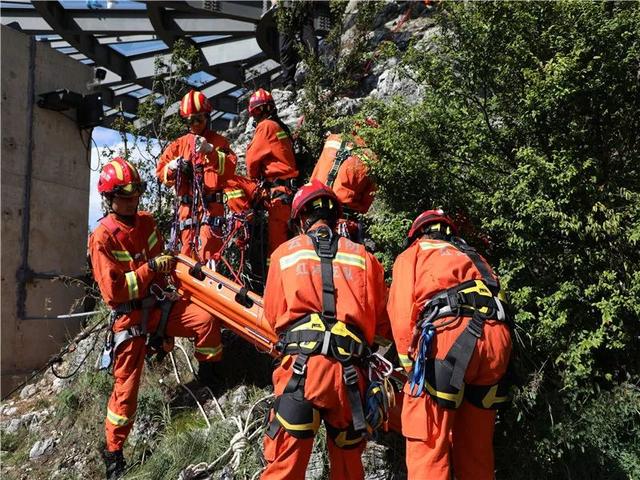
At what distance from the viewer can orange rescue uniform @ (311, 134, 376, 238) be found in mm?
4672

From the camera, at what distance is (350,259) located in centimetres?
304

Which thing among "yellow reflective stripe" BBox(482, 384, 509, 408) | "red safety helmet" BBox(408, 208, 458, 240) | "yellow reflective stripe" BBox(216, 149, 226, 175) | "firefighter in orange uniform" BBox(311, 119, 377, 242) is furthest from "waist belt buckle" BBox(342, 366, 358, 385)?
"yellow reflective stripe" BBox(216, 149, 226, 175)

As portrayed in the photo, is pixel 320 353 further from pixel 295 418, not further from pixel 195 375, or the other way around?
A: pixel 195 375

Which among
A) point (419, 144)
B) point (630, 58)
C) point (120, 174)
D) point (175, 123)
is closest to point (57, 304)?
point (175, 123)

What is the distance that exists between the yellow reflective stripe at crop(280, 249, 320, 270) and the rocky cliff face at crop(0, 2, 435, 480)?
1.64 metres

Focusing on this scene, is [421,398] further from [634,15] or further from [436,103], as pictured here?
[634,15]

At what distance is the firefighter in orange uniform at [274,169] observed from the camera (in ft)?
17.3

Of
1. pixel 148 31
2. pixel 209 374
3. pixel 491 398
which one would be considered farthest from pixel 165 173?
pixel 148 31

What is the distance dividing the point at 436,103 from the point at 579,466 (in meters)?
2.64

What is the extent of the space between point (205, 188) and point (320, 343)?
9.50ft

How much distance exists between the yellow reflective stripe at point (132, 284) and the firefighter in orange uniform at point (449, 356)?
2.03 meters

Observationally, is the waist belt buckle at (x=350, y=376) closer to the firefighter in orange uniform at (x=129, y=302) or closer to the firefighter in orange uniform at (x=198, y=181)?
the firefighter in orange uniform at (x=129, y=302)

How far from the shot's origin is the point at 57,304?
661 cm

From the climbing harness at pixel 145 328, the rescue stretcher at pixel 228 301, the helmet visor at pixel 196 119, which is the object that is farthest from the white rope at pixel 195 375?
the helmet visor at pixel 196 119
